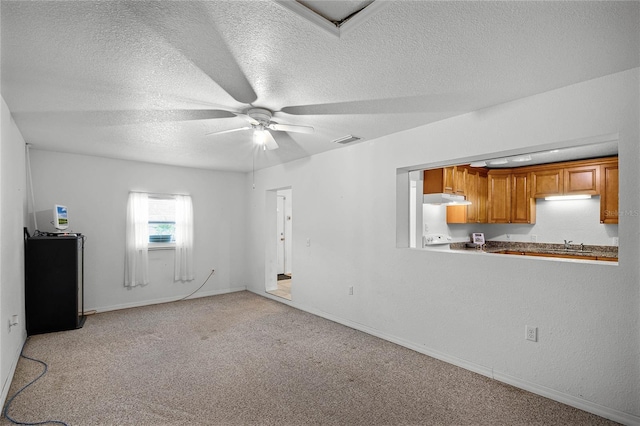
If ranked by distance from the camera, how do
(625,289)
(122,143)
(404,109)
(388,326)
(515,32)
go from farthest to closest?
(122,143) < (388,326) < (404,109) < (625,289) < (515,32)

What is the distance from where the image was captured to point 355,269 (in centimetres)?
422

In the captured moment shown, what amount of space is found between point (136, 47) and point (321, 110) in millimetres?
1530

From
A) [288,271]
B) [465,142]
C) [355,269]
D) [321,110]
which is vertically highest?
[321,110]

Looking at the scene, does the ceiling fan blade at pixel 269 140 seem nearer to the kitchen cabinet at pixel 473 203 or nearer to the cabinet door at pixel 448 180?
the cabinet door at pixel 448 180

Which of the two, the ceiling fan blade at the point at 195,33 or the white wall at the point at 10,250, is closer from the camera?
the ceiling fan blade at the point at 195,33

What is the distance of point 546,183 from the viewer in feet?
17.1

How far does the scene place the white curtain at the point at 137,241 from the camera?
17.1 ft

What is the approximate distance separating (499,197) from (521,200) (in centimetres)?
34

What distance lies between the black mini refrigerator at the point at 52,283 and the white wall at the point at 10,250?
0.73 ft

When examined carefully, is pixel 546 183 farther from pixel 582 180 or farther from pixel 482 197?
pixel 482 197

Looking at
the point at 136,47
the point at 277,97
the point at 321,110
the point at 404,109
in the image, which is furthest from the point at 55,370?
the point at 404,109

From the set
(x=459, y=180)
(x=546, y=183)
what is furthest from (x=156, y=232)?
(x=546, y=183)

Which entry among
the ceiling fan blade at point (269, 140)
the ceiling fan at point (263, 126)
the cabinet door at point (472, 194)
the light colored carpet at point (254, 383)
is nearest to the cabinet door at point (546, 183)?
the cabinet door at point (472, 194)

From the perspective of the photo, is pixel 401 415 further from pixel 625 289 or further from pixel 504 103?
pixel 504 103
